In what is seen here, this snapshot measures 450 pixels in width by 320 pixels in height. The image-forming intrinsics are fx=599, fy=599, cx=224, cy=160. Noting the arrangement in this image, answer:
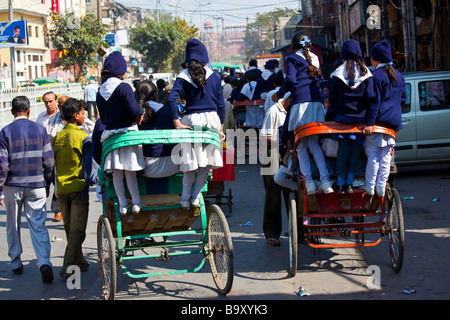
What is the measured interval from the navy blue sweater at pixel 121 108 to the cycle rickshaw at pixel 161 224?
0.21 meters

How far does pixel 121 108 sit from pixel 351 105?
A: 2.26 meters

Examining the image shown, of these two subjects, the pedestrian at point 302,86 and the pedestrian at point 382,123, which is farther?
the pedestrian at point 302,86

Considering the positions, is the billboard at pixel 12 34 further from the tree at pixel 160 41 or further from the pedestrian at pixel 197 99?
the tree at pixel 160 41

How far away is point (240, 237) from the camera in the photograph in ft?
26.7

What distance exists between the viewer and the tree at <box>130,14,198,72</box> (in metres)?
70.7

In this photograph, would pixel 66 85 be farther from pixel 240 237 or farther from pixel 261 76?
pixel 240 237

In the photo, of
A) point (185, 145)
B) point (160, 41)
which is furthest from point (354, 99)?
point (160, 41)

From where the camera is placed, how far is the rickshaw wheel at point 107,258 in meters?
5.33

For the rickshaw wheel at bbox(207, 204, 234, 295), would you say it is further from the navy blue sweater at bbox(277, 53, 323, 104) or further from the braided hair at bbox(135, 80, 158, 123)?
the navy blue sweater at bbox(277, 53, 323, 104)

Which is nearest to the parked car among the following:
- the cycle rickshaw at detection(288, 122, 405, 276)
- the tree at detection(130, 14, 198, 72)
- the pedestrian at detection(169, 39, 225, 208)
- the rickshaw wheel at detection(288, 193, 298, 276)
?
the cycle rickshaw at detection(288, 122, 405, 276)

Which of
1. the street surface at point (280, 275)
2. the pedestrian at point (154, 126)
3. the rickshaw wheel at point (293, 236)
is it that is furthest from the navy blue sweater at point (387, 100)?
the pedestrian at point (154, 126)

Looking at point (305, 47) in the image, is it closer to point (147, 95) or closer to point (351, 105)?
point (351, 105)

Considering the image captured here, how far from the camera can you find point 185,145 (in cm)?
A: 556
